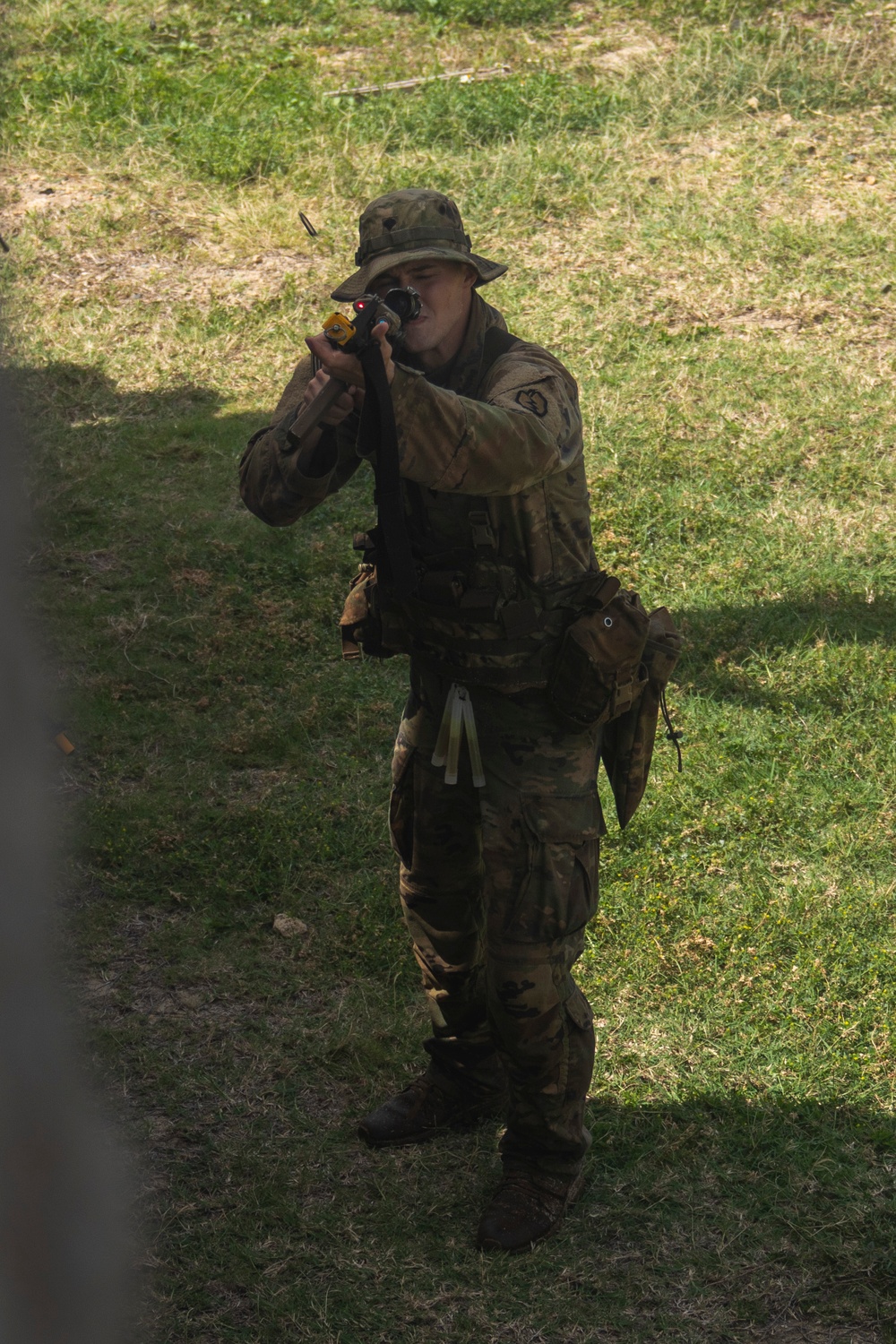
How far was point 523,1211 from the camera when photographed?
3.48m

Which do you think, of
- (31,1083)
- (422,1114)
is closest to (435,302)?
(422,1114)

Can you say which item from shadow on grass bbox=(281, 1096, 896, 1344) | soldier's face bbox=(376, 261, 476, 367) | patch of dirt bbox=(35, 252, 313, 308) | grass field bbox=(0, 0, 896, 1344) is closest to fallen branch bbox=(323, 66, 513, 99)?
grass field bbox=(0, 0, 896, 1344)

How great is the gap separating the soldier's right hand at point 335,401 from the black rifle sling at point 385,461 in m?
0.14

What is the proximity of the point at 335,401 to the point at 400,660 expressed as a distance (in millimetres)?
3224

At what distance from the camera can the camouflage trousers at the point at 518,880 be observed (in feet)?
10.8

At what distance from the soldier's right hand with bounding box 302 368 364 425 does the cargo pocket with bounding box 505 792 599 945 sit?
3.32 feet

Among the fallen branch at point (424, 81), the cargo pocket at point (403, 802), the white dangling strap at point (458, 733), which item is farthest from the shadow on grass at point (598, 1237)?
the fallen branch at point (424, 81)

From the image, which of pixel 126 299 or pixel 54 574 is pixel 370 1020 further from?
pixel 126 299

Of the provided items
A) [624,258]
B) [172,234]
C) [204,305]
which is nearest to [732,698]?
[624,258]

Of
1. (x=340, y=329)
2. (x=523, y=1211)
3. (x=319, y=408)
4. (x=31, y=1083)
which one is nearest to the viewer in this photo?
(x=31, y=1083)

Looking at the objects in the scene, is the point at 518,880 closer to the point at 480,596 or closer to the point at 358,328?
the point at 480,596

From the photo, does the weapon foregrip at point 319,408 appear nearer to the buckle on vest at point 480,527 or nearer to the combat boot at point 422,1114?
the buckle on vest at point 480,527

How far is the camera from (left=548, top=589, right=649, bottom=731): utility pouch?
3248 millimetres

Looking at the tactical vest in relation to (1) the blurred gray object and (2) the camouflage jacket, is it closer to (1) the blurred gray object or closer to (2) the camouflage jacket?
(2) the camouflage jacket
